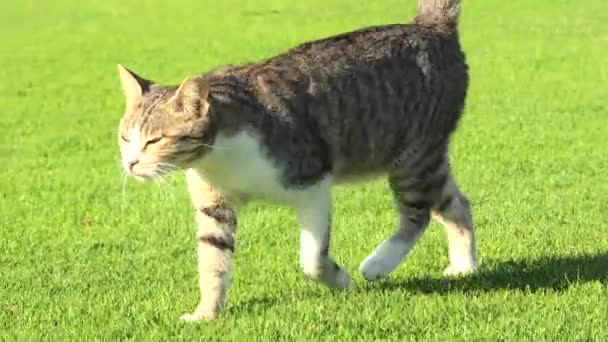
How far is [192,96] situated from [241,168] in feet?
1.46

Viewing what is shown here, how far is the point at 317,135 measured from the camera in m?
5.69

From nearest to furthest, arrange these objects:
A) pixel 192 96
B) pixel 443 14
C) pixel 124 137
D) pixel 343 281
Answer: pixel 192 96 → pixel 124 137 → pixel 343 281 → pixel 443 14

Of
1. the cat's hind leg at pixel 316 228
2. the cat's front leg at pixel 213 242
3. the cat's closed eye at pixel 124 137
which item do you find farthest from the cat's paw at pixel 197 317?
the cat's closed eye at pixel 124 137

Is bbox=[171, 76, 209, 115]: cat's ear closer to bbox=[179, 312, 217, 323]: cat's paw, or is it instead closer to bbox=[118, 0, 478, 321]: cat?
bbox=[118, 0, 478, 321]: cat

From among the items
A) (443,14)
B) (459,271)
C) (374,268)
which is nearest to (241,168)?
(374,268)

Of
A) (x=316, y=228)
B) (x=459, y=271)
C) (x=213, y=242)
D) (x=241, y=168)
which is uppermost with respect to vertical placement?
(x=241, y=168)

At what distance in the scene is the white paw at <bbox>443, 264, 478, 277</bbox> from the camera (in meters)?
6.33

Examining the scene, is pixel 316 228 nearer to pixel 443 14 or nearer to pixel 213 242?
pixel 213 242

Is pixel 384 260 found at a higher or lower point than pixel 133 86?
lower

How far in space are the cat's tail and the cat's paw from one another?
7.54ft

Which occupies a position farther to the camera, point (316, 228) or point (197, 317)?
point (316, 228)

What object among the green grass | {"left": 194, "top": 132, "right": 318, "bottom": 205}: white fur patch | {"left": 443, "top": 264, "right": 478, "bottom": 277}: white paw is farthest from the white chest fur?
{"left": 443, "top": 264, "right": 478, "bottom": 277}: white paw

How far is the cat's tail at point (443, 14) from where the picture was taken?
663 centimetres

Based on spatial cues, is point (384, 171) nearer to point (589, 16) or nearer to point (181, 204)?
point (181, 204)
